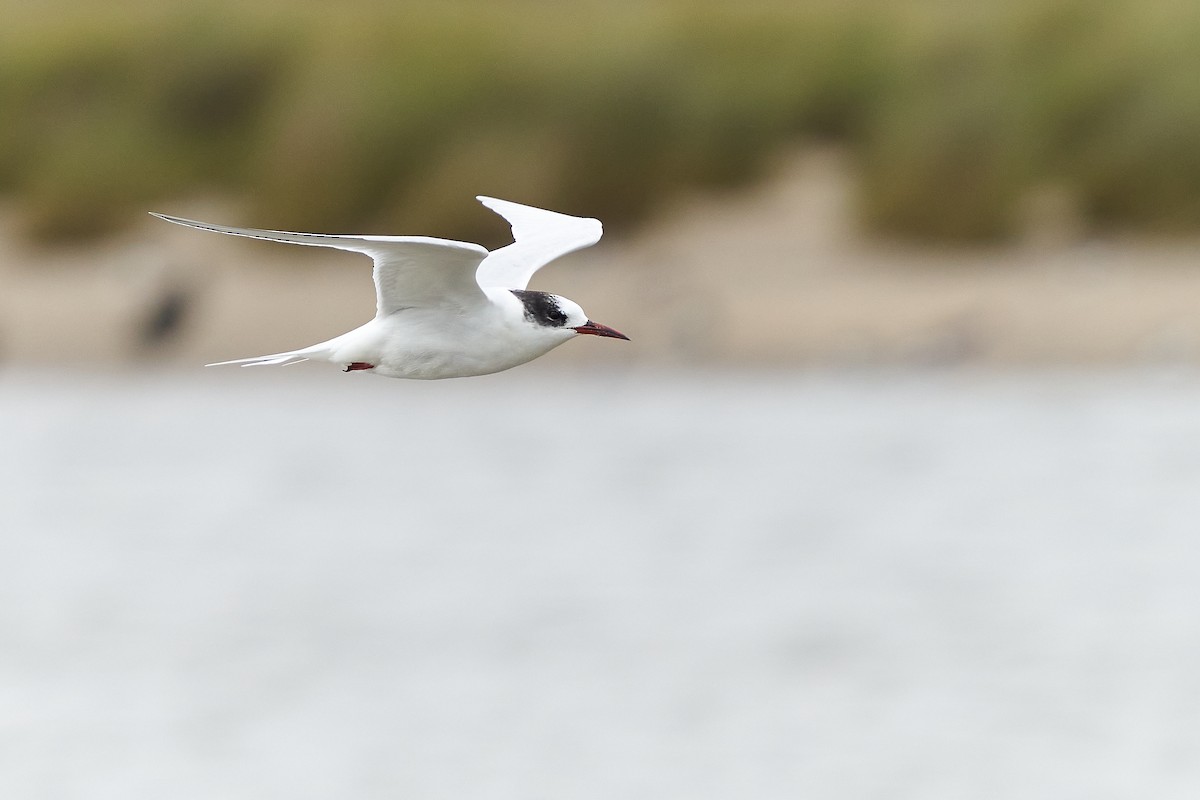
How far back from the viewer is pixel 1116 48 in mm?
19141

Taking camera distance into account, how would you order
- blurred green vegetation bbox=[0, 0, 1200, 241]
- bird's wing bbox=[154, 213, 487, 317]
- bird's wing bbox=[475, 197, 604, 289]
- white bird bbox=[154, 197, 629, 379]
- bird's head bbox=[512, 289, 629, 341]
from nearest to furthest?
bird's wing bbox=[154, 213, 487, 317] < white bird bbox=[154, 197, 629, 379] < bird's head bbox=[512, 289, 629, 341] < bird's wing bbox=[475, 197, 604, 289] < blurred green vegetation bbox=[0, 0, 1200, 241]

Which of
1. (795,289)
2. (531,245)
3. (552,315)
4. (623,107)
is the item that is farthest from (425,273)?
(623,107)

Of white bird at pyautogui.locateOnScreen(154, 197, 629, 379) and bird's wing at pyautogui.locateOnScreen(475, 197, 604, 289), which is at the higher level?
bird's wing at pyautogui.locateOnScreen(475, 197, 604, 289)

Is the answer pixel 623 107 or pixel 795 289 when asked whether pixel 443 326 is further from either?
pixel 623 107

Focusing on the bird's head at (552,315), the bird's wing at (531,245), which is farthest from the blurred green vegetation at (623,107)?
the bird's head at (552,315)

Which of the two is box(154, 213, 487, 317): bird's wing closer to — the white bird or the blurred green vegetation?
the white bird

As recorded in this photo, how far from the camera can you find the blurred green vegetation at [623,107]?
730 inches

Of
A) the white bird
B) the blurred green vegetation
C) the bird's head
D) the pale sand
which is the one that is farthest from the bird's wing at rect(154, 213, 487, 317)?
the blurred green vegetation

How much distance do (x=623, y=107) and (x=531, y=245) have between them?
1109 cm

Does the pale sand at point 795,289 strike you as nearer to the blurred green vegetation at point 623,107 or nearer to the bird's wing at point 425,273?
the blurred green vegetation at point 623,107

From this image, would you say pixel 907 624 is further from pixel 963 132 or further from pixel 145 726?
pixel 963 132

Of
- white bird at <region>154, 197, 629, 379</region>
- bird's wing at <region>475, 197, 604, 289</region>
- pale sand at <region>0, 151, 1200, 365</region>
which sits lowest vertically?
white bird at <region>154, 197, 629, 379</region>

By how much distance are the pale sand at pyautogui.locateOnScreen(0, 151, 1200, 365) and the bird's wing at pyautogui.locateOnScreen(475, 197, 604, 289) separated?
9428mm

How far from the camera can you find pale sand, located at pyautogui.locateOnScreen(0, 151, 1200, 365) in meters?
18.0
